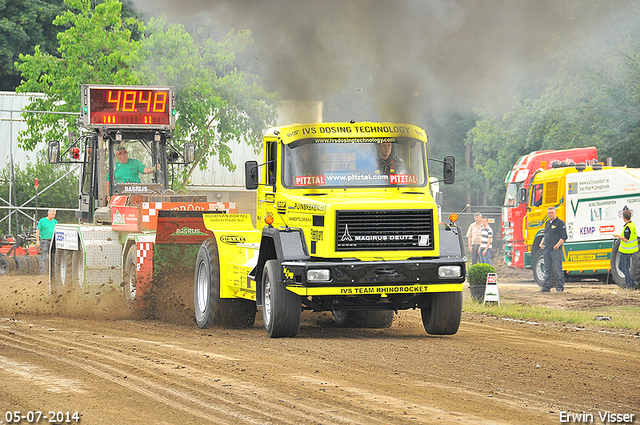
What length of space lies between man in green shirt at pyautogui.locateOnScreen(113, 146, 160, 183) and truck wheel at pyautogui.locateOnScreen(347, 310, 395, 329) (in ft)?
18.9

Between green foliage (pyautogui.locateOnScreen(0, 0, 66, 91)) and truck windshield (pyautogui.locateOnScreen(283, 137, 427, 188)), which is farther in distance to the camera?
green foliage (pyautogui.locateOnScreen(0, 0, 66, 91))

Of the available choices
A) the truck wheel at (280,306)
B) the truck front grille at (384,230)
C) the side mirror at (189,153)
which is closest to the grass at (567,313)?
the truck front grille at (384,230)

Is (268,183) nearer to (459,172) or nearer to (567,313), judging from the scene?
(567,313)

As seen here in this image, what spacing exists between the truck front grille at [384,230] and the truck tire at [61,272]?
7.99 m

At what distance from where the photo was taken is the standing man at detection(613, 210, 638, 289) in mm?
19672

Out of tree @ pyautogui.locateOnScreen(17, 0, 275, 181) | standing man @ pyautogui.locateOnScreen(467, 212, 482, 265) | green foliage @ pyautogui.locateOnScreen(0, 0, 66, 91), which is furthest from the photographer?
green foliage @ pyautogui.locateOnScreen(0, 0, 66, 91)

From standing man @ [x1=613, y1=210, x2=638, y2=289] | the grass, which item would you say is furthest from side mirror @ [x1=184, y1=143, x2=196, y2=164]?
standing man @ [x1=613, y1=210, x2=638, y2=289]

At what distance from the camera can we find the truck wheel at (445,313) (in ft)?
36.9

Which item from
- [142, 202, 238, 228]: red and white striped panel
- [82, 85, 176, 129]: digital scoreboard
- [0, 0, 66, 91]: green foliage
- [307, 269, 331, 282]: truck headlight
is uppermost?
[0, 0, 66, 91]: green foliage

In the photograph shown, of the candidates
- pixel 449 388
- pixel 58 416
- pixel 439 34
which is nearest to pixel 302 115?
pixel 439 34

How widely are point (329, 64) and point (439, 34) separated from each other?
165 centimetres

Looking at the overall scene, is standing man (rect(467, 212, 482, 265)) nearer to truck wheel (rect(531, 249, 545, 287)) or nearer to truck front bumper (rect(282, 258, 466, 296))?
truck wheel (rect(531, 249, 545, 287))

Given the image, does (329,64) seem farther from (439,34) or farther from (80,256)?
(80,256)

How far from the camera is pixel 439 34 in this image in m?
12.4
